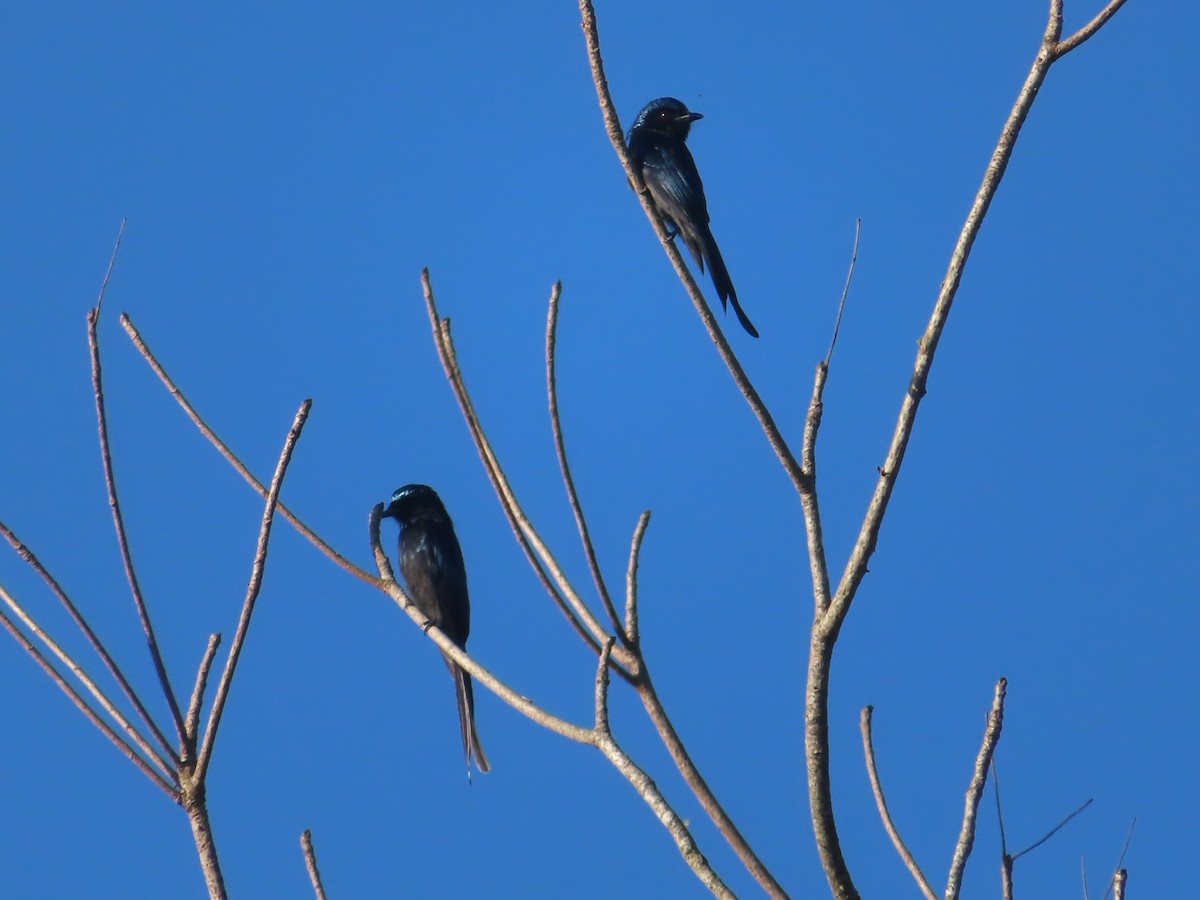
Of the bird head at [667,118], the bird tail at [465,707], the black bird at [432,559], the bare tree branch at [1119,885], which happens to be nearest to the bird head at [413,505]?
the black bird at [432,559]

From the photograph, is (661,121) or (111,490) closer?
(111,490)

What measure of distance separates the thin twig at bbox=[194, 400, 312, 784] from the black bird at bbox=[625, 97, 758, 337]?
4982 millimetres

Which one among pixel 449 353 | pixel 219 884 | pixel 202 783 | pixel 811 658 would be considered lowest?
pixel 219 884

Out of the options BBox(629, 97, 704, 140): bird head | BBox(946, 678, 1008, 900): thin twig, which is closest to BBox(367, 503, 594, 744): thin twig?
BBox(946, 678, 1008, 900): thin twig

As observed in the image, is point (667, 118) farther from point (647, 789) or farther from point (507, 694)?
point (647, 789)

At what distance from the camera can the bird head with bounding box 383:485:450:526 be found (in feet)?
25.0

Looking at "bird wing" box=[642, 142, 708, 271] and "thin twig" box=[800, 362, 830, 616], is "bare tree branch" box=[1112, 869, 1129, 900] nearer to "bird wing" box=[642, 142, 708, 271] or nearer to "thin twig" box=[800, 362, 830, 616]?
"thin twig" box=[800, 362, 830, 616]

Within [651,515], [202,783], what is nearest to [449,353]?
[651,515]

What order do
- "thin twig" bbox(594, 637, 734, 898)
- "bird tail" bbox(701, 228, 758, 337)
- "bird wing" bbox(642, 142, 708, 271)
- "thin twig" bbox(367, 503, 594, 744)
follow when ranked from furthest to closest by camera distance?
"bird wing" bbox(642, 142, 708, 271) < "bird tail" bbox(701, 228, 758, 337) < "thin twig" bbox(367, 503, 594, 744) < "thin twig" bbox(594, 637, 734, 898)

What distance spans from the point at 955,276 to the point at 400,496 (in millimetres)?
5907

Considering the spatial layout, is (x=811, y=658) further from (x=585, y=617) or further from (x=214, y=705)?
(x=214, y=705)

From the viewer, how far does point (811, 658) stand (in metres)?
1.98

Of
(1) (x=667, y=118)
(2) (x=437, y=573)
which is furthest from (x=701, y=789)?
(1) (x=667, y=118)

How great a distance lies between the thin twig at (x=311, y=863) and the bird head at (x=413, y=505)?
17.8 ft
